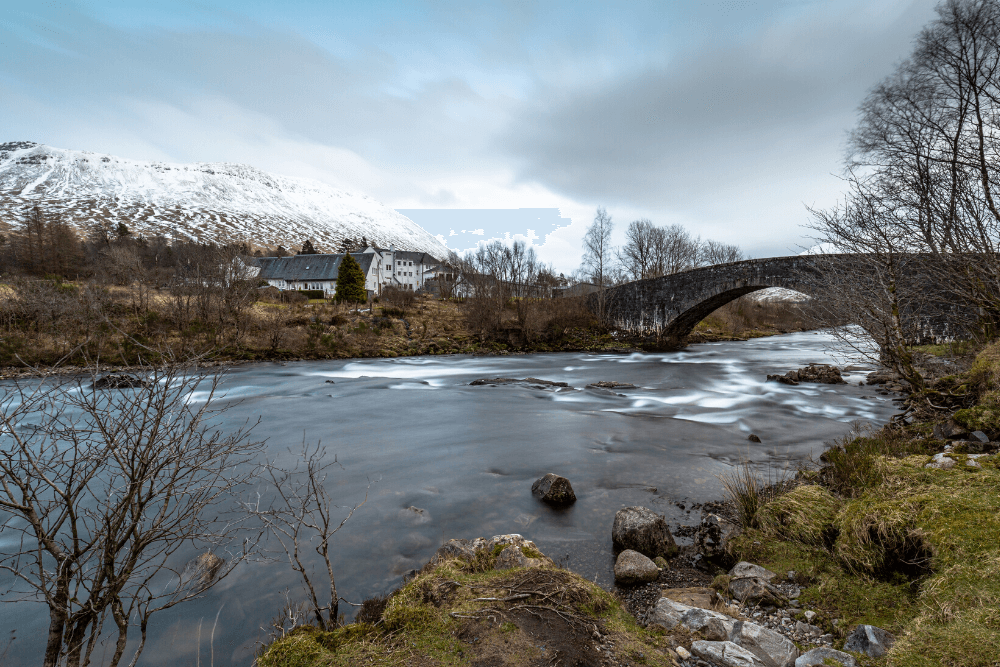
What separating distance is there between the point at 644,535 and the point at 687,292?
30.4 m

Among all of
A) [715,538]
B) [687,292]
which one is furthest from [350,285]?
[715,538]

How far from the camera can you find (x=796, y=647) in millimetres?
3264

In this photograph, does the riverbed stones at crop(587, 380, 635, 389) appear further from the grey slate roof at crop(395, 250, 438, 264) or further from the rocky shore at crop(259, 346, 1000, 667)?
the grey slate roof at crop(395, 250, 438, 264)

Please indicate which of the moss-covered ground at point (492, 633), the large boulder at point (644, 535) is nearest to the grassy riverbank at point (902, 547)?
the large boulder at point (644, 535)

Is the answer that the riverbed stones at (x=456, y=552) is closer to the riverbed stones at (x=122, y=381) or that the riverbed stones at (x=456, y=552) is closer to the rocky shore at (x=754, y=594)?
the rocky shore at (x=754, y=594)

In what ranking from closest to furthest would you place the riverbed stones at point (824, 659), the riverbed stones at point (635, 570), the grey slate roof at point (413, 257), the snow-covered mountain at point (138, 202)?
the riverbed stones at point (824, 659) < the riverbed stones at point (635, 570) < the grey slate roof at point (413, 257) < the snow-covered mountain at point (138, 202)

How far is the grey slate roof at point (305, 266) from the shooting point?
64.6 m

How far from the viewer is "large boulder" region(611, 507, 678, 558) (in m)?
5.68

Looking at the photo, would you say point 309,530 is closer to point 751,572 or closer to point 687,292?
point 751,572

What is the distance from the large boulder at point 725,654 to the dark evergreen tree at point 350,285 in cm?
4407

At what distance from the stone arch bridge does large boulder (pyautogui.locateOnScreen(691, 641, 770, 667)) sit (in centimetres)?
2575

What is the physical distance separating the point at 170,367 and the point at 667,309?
35047 mm

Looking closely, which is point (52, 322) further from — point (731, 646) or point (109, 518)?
point (731, 646)

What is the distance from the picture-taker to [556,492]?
7766 mm
